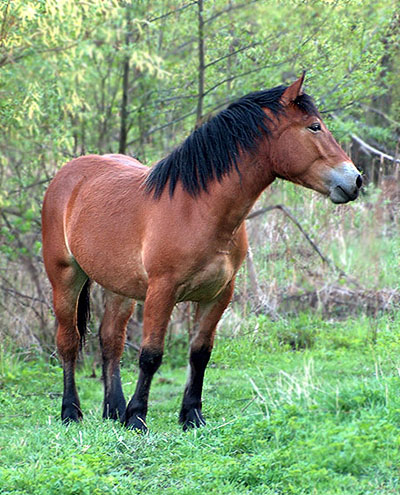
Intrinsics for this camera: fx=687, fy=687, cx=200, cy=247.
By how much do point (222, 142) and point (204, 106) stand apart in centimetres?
435

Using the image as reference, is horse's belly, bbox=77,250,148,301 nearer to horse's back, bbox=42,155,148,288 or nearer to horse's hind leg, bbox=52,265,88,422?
horse's back, bbox=42,155,148,288

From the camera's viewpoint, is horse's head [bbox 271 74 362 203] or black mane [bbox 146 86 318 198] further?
black mane [bbox 146 86 318 198]

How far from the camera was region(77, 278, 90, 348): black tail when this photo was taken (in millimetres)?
6281

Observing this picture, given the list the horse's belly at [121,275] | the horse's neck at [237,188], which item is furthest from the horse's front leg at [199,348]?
the horse's neck at [237,188]

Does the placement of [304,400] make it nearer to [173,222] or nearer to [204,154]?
[173,222]

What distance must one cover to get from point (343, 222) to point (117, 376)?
394 centimetres

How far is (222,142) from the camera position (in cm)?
488

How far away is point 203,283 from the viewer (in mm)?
4859

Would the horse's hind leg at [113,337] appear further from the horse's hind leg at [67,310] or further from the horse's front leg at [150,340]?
the horse's front leg at [150,340]

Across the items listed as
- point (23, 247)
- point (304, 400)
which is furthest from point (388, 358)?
point (23, 247)

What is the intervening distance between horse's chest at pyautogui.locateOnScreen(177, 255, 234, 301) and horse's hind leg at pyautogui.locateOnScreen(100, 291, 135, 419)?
4.09 feet

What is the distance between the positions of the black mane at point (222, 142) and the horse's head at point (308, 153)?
44 mm

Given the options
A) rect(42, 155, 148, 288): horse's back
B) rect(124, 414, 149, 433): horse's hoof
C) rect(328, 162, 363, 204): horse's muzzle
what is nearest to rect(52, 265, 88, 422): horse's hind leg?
rect(42, 155, 148, 288): horse's back

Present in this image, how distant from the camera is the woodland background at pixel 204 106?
7887 mm
